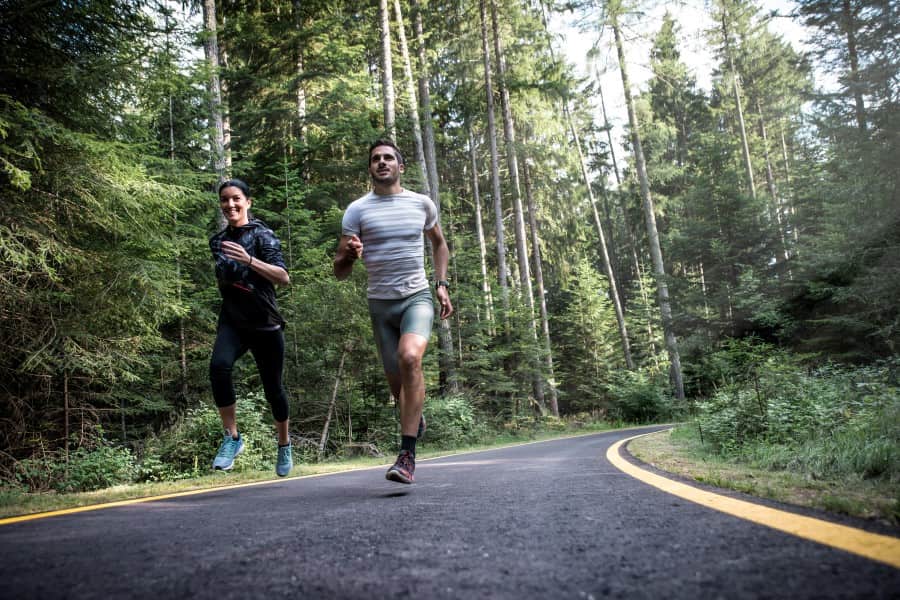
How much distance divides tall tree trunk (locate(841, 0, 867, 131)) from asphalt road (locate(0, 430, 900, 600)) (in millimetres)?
15848

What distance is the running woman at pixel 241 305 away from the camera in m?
4.02

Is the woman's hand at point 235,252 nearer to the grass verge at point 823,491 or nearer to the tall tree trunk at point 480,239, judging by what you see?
the grass verge at point 823,491

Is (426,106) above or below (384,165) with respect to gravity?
above

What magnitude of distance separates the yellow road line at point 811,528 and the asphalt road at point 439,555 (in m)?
0.07

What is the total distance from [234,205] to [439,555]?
3395 mm

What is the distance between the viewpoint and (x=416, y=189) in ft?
57.0

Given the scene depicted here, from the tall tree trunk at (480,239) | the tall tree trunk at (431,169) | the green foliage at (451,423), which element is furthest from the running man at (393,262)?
the tall tree trunk at (480,239)

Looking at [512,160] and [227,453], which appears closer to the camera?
[227,453]

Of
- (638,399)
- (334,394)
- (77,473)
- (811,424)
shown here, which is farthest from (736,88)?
(77,473)

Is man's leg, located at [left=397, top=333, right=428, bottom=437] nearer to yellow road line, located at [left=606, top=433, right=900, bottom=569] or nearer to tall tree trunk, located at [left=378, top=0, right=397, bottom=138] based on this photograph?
yellow road line, located at [left=606, top=433, right=900, bottom=569]

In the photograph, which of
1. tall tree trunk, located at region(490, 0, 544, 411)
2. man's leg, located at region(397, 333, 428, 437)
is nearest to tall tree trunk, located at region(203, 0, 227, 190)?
man's leg, located at region(397, 333, 428, 437)

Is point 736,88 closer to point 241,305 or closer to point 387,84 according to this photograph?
point 387,84

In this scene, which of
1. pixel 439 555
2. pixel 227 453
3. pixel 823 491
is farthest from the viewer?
pixel 227 453

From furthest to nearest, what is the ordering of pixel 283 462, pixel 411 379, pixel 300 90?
pixel 300 90 < pixel 283 462 < pixel 411 379
